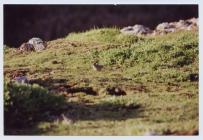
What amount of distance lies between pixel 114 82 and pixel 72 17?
174 cm

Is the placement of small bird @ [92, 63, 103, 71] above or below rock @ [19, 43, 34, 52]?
below

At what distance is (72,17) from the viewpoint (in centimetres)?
1030

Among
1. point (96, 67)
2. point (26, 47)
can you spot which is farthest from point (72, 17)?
point (96, 67)

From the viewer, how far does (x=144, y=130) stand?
8.19 m

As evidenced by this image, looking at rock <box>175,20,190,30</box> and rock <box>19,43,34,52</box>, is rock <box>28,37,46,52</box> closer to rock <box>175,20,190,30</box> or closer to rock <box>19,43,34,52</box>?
rock <box>19,43,34,52</box>

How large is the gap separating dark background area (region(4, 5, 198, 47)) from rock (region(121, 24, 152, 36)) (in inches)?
3.8

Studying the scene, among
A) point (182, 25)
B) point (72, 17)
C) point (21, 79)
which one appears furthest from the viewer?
point (182, 25)

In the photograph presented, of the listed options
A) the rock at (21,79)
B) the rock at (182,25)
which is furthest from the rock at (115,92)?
the rock at (182,25)

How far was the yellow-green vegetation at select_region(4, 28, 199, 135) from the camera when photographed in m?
8.30

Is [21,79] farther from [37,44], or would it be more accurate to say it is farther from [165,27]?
[165,27]

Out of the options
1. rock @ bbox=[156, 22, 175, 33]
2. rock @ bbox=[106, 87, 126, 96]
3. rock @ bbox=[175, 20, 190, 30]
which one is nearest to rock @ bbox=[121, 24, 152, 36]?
rock @ bbox=[156, 22, 175, 33]

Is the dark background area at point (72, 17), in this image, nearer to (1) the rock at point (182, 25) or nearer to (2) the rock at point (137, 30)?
(2) the rock at point (137, 30)

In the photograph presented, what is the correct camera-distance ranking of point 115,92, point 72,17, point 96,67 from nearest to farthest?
point 115,92 < point 96,67 < point 72,17

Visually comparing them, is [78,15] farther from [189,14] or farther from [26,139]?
[26,139]
